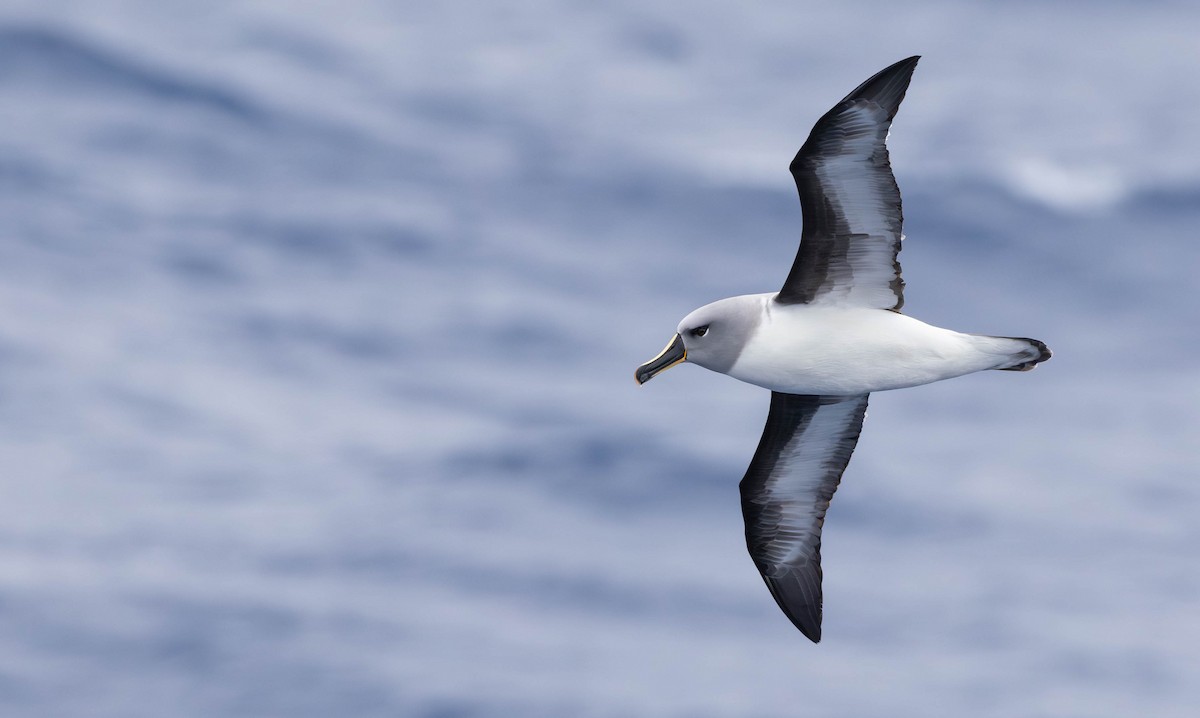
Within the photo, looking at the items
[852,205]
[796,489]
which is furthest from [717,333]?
[796,489]

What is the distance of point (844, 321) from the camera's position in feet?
45.0

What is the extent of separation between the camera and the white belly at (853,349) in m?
13.6

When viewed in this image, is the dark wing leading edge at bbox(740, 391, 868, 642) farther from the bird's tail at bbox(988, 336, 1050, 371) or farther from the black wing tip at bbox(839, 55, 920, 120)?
the black wing tip at bbox(839, 55, 920, 120)

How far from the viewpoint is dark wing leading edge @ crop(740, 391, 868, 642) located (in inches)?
609

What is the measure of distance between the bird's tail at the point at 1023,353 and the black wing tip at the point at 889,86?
7.83 ft

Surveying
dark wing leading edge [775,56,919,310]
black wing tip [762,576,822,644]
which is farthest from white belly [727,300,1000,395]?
black wing tip [762,576,822,644]

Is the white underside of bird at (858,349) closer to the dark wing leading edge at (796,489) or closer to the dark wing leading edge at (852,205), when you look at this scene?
the dark wing leading edge at (852,205)

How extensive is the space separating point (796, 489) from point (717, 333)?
8.48 feet

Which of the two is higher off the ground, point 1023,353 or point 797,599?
point 1023,353

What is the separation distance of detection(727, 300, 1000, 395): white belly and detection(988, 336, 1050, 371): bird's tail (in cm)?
15

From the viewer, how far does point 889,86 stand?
1252 cm

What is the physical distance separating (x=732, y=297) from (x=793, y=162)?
5.14ft

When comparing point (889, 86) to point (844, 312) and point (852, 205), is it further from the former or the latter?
point (844, 312)

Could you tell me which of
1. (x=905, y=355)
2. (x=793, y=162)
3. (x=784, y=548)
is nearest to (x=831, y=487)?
(x=784, y=548)
